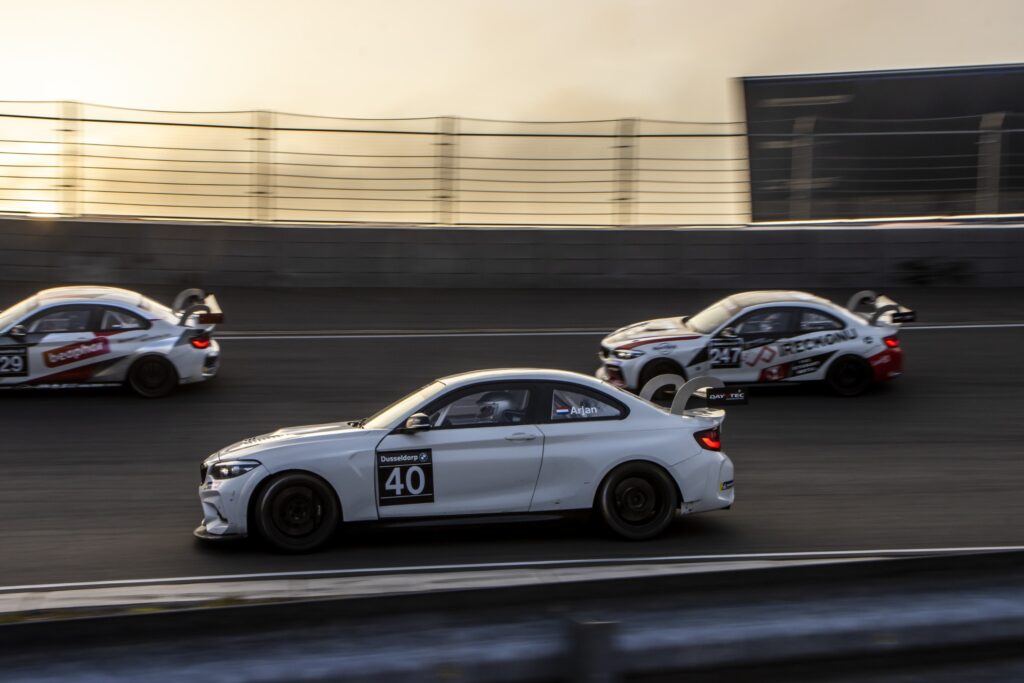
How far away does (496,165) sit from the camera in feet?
64.7

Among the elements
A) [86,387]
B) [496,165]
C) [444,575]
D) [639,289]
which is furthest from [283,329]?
[444,575]

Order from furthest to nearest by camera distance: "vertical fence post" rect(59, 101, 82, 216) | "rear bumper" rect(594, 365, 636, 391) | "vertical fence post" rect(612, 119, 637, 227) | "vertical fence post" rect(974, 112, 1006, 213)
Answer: "vertical fence post" rect(974, 112, 1006, 213)
"vertical fence post" rect(612, 119, 637, 227)
"vertical fence post" rect(59, 101, 82, 216)
"rear bumper" rect(594, 365, 636, 391)

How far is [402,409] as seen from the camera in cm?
865

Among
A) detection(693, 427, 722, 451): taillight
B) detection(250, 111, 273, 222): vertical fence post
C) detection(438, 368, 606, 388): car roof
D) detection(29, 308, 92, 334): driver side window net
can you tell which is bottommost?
detection(693, 427, 722, 451): taillight

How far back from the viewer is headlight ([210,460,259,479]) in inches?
323

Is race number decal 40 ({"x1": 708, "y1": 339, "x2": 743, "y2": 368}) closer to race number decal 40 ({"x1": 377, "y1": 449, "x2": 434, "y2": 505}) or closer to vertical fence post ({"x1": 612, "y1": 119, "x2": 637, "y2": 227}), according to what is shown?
race number decal 40 ({"x1": 377, "y1": 449, "x2": 434, "y2": 505})

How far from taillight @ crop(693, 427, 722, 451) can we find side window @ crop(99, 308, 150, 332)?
24.7 ft

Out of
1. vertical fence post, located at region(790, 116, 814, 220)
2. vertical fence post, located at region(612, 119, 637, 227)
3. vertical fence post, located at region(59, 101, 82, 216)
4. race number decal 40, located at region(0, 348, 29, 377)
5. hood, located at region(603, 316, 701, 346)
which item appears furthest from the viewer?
vertical fence post, located at region(790, 116, 814, 220)

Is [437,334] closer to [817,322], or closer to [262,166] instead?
[262,166]

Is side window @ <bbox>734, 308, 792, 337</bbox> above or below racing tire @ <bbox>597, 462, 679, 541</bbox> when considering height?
above

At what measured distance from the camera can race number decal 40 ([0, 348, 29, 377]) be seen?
1302 centimetres

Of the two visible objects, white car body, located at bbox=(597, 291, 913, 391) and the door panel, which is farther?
white car body, located at bbox=(597, 291, 913, 391)

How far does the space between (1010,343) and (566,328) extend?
20.8 feet

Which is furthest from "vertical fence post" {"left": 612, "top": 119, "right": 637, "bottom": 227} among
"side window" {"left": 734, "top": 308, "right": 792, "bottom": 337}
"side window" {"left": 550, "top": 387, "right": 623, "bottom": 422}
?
"side window" {"left": 550, "top": 387, "right": 623, "bottom": 422}
